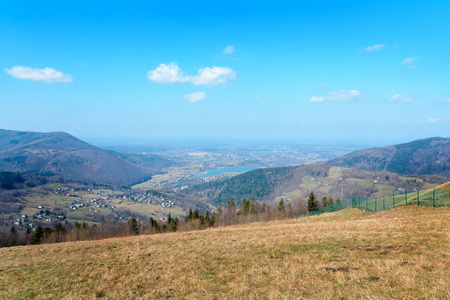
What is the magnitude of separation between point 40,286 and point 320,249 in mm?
14176

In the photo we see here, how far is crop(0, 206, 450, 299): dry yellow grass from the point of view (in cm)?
770

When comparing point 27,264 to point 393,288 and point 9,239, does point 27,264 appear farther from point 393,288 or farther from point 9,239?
point 9,239

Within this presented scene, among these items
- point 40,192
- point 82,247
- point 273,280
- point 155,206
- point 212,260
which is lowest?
point 155,206

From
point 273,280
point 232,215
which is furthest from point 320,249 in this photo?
point 232,215

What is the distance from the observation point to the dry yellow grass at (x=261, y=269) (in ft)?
25.3

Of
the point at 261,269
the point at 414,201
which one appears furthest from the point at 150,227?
the point at 261,269

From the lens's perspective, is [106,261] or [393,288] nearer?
[393,288]

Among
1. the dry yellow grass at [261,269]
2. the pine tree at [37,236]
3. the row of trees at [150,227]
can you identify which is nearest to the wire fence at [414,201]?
the dry yellow grass at [261,269]

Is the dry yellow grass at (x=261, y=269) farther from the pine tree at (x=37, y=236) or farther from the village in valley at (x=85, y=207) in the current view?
the village in valley at (x=85, y=207)

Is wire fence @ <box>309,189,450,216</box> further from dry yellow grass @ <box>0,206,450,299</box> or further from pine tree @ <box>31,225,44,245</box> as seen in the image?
pine tree @ <box>31,225,44,245</box>

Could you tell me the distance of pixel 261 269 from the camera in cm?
1033

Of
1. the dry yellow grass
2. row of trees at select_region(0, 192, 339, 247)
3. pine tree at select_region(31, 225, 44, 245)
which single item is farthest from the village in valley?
the dry yellow grass

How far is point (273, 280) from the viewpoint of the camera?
29.2 feet

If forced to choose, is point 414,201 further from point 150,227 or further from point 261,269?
point 150,227
